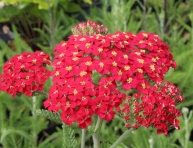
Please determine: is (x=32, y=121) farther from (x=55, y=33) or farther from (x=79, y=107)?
(x=79, y=107)

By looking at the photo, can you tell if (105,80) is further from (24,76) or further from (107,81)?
(24,76)

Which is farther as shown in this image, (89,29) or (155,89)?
(89,29)

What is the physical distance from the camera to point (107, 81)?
3.73 ft

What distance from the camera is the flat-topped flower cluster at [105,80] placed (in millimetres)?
1089

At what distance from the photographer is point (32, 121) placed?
192 centimetres

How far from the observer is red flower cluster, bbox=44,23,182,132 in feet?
3.56

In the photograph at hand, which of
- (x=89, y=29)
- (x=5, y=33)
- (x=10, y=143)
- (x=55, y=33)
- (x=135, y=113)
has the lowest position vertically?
(x=135, y=113)

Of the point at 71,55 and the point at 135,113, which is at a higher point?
the point at 71,55

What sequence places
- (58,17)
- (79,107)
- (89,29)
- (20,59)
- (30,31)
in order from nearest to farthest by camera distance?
(79,107)
(20,59)
(89,29)
(58,17)
(30,31)

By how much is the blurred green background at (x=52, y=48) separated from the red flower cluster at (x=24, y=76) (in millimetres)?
382

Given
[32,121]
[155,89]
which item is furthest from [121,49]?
[32,121]

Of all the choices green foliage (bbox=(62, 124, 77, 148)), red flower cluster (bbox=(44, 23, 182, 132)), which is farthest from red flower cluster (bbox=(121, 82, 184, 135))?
green foliage (bbox=(62, 124, 77, 148))

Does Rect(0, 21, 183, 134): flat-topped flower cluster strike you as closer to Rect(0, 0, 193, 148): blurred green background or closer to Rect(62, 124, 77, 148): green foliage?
Rect(62, 124, 77, 148): green foliage

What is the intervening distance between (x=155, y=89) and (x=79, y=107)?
0.21 metres
